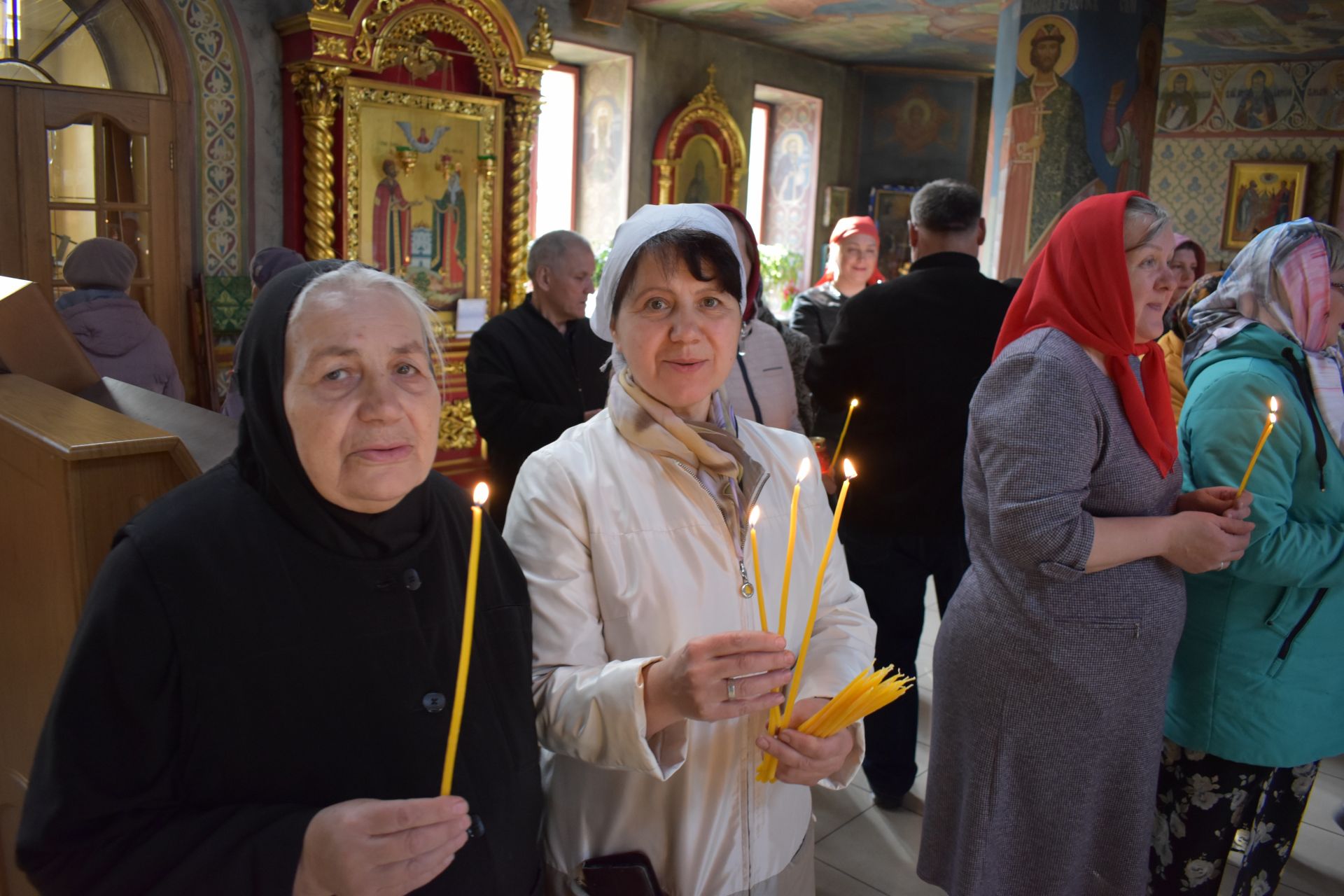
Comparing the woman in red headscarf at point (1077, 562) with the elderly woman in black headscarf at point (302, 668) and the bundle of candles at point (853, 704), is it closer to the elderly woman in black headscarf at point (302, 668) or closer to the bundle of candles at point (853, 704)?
the bundle of candles at point (853, 704)

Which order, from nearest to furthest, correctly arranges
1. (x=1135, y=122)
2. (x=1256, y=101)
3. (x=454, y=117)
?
1. (x=1135, y=122)
2. (x=454, y=117)
3. (x=1256, y=101)

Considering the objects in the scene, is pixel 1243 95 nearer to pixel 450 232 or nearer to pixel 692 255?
pixel 450 232

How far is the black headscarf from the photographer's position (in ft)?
3.75

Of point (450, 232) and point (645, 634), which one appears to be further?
point (450, 232)

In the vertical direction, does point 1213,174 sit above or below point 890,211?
above

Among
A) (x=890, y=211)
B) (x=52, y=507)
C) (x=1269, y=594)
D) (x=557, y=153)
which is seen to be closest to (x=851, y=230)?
(x=1269, y=594)

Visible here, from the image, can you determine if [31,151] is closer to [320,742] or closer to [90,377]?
[90,377]

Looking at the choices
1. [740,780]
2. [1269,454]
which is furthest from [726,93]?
[740,780]

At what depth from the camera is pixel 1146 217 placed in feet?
6.86

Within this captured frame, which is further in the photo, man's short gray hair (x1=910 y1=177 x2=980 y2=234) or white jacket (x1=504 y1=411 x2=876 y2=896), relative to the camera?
man's short gray hair (x1=910 y1=177 x2=980 y2=234)

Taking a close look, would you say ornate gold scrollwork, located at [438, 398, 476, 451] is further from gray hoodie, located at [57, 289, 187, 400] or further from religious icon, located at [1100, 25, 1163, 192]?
religious icon, located at [1100, 25, 1163, 192]

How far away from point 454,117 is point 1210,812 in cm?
634

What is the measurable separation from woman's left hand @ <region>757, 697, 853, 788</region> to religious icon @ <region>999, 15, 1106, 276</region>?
5913 millimetres

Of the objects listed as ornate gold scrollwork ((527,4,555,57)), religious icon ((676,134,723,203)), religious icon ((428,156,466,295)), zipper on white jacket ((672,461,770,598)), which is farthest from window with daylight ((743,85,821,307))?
zipper on white jacket ((672,461,770,598))
